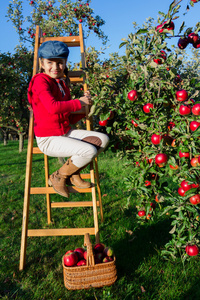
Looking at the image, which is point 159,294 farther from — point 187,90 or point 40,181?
point 40,181

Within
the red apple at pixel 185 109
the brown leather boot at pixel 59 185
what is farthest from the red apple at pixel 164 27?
the brown leather boot at pixel 59 185

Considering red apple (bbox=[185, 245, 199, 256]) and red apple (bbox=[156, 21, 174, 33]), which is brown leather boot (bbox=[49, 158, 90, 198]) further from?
red apple (bbox=[156, 21, 174, 33])

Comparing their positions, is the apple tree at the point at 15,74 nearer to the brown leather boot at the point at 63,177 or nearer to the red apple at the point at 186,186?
A: the brown leather boot at the point at 63,177

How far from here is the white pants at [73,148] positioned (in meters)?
2.45

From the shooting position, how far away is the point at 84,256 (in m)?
2.27

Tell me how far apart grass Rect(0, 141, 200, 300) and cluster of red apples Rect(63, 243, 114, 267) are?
0.22 meters

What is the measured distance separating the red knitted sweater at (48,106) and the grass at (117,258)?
104 centimetres

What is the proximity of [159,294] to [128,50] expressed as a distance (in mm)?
2073

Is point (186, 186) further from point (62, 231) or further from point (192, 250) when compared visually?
point (62, 231)

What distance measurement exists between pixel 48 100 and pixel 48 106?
2.2 inches

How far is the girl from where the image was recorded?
246cm

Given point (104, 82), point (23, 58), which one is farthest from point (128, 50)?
point (23, 58)

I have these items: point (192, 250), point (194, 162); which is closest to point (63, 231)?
point (192, 250)

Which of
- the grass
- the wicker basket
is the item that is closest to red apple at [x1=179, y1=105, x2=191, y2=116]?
the grass
